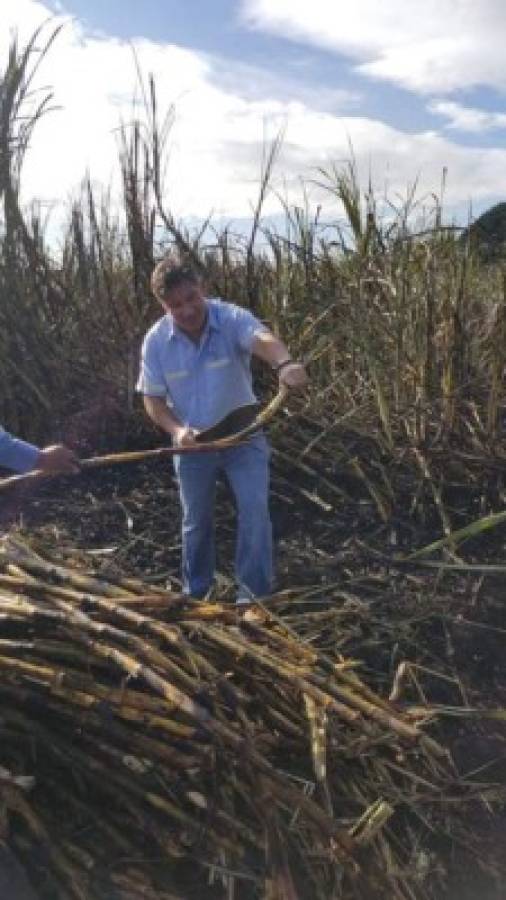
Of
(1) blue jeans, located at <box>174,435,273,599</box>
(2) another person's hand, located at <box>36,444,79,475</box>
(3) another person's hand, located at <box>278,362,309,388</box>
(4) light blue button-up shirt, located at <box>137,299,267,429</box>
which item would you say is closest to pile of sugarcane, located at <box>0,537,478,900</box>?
(2) another person's hand, located at <box>36,444,79,475</box>

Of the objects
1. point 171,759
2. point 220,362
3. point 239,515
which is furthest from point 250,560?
point 171,759

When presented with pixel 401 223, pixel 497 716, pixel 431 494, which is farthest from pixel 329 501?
pixel 497 716

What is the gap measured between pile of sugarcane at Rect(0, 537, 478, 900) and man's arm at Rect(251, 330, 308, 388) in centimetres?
Result: 117

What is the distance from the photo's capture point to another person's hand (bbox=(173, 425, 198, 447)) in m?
3.58

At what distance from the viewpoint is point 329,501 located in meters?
A: 4.41

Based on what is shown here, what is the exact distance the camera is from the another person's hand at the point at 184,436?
3581 millimetres

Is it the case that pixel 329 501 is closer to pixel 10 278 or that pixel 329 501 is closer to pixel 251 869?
pixel 10 278

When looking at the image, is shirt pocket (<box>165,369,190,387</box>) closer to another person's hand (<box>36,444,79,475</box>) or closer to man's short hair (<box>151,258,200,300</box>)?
man's short hair (<box>151,258,200,300</box>)

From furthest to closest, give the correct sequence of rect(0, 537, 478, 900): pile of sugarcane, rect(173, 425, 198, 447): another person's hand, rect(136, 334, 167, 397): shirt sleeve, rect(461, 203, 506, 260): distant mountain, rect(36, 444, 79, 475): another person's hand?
rect(461, 203, 506, 260): distant mountain
rect(136, 334, 167, 397): shirt sleeve
rect(173, 425, 198, 447): another person's hand
rect(36, 444, 79, 475): another person's hand
rect(0, 537, 478, 900): pile of sugarcane

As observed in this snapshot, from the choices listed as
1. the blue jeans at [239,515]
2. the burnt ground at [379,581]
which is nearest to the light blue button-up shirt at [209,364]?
the blue jeans at [239,515]

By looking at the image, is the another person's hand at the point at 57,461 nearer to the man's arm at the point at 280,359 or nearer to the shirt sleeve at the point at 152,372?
the man's arm at the point at 280,359

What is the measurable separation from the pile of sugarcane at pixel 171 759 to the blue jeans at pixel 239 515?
1.39 metres

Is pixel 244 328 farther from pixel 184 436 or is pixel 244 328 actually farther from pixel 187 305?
pixel 184 436

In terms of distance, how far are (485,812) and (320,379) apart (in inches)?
97.4
